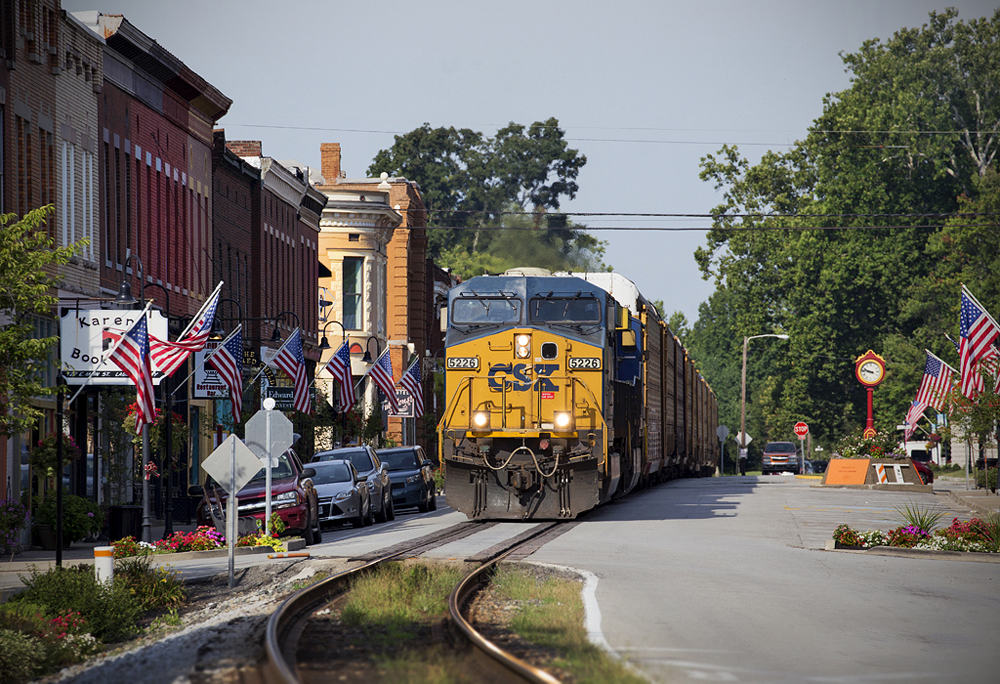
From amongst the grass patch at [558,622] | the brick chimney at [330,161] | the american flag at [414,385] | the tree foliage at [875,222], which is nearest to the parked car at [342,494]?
the grass patch at [558,622]

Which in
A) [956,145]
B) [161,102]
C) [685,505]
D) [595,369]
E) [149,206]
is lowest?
[685,505]

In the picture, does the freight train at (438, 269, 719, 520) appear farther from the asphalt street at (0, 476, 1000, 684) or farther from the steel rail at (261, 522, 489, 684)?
the steel rail at (261, 522, 489, 684)

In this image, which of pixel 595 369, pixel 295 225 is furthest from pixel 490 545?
pixel 295 225

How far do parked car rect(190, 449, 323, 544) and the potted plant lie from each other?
79.5 inches

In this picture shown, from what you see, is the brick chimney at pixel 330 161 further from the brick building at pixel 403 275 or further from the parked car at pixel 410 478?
the parked car at pixel 410 478

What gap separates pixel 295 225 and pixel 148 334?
25779 millimetres

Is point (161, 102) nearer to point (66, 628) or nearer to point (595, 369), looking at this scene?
point (595, 369)

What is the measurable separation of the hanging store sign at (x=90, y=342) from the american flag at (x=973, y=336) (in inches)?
853

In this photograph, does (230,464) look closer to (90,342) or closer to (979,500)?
(90,342)

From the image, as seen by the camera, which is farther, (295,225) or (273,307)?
(295,225)

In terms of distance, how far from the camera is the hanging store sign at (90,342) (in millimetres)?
25219

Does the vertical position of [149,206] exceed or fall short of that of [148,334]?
it exceeds it

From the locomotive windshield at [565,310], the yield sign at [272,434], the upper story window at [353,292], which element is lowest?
the yield sign at [272,434]

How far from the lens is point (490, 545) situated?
21.2 metres
